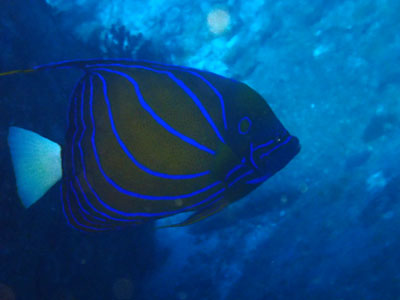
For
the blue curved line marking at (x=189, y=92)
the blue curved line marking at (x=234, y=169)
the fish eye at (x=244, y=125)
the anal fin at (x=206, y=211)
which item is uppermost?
the blue curved line marking at (x=189, y=92)

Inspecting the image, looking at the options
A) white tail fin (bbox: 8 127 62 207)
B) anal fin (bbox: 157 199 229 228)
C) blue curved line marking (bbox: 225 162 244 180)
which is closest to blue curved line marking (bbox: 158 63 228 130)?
blue curved line marking (bbox: 225 162 244 180)

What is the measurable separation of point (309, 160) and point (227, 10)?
4528 mm

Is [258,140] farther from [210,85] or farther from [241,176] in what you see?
[210,85]

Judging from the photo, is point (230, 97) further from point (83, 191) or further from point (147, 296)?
point (147, 296)

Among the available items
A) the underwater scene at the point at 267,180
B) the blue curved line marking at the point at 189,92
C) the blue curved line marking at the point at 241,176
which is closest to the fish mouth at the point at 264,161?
the blue curved line marking at the point at 241,176

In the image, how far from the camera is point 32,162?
989 millimetres

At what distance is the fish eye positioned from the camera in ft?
3.29

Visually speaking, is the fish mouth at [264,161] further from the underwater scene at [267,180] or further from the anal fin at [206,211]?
the underwater scene at [267,180]

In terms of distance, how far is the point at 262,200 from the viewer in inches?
312

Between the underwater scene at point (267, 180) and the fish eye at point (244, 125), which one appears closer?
the fish eye at point (244, 125)

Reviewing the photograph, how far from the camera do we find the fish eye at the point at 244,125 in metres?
1.00

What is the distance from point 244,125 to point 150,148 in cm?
33

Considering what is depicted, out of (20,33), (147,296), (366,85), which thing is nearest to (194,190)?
(20,33)

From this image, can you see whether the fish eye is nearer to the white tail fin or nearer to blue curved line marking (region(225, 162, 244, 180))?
blue curved line marking (region(225, 162, 244, 180))
